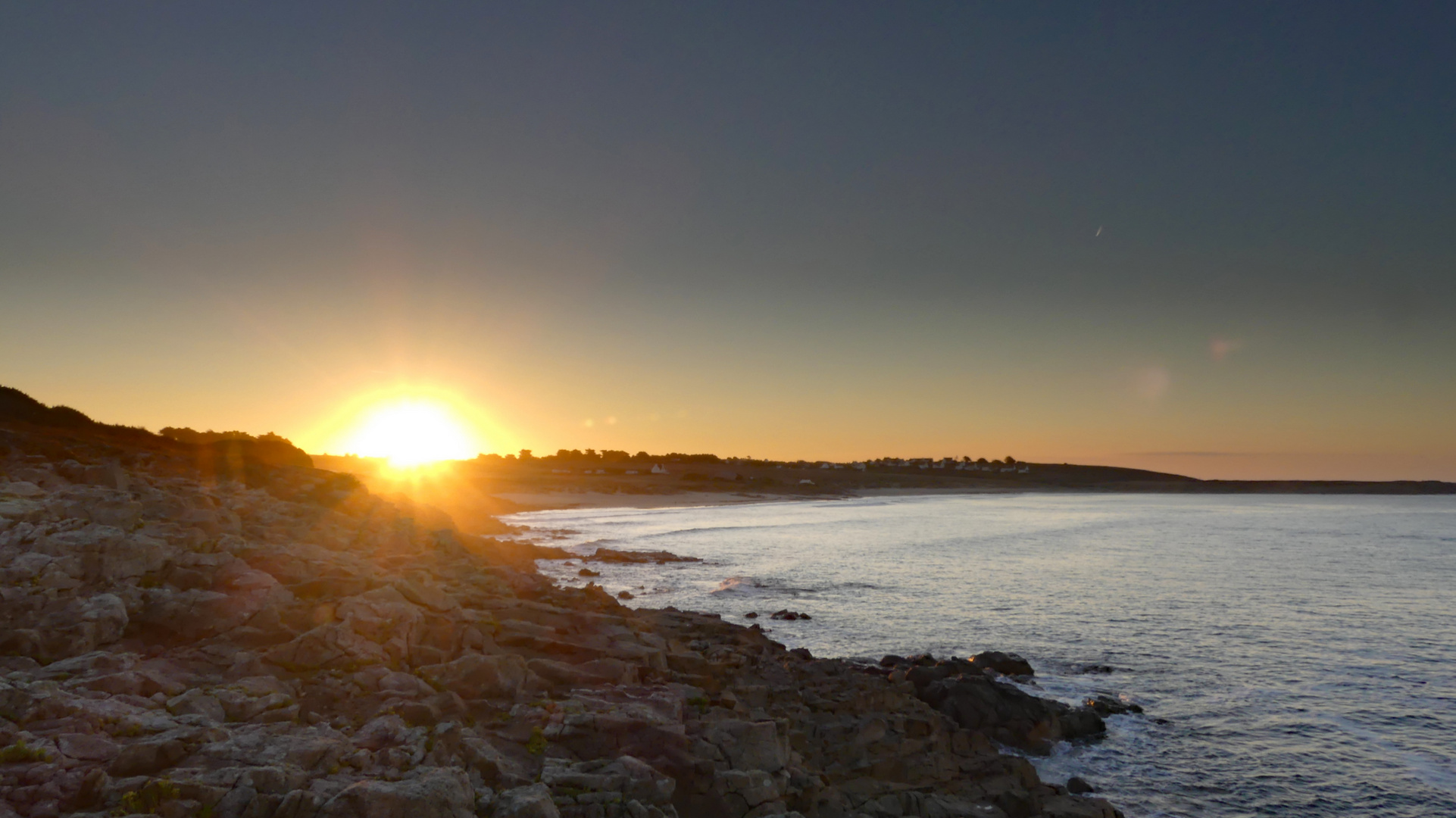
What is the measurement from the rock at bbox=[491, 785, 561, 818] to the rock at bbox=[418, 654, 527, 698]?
4.43 metres

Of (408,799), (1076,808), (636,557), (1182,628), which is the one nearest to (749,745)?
(408,799)

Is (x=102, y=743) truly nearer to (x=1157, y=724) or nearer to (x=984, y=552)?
(x=1157, y=724)

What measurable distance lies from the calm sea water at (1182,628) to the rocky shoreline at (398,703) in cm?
352

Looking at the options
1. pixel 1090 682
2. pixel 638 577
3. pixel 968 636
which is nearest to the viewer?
pixel 1090 682

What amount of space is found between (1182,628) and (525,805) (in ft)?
129

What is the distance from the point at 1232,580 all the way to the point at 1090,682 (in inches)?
1388

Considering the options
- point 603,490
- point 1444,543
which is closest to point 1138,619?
point 1444,543

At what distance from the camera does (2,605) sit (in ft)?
51.0

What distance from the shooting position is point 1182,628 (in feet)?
130

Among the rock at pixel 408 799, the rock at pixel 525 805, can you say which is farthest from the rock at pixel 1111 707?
the rock at pixel 408 799

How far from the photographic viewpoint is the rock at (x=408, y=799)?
10.5m

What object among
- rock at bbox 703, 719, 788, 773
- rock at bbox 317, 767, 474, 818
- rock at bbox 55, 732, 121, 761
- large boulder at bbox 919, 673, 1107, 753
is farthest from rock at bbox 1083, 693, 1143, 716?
rock at bbox 55, 732, 121, 761

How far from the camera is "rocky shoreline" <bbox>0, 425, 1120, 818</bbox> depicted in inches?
447

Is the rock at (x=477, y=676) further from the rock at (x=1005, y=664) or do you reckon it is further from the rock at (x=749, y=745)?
the rock at (x=1005, y=664)
